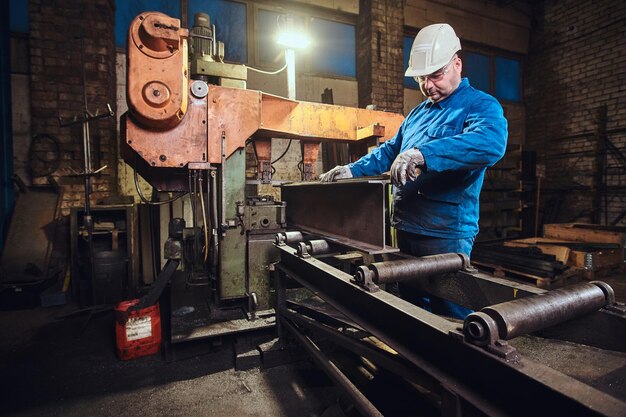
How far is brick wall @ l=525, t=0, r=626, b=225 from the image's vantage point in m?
5.74

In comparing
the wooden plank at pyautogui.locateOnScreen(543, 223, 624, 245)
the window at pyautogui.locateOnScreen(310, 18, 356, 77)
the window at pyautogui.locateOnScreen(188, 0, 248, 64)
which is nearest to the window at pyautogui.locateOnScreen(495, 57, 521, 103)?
the wooden plank at pyautogui.locateOnScreen(543, 223, 624, 245)

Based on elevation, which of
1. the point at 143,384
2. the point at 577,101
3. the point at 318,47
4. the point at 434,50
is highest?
the point at 318,47

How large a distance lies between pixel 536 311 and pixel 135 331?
2.25 meters

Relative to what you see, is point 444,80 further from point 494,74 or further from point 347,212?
point 494,74

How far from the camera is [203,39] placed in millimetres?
2420

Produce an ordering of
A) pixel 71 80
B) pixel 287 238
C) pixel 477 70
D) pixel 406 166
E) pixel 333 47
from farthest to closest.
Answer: pixel 477 70, pixel 333 47, pixel 71 80, pixel 287 238, pixel 406 166

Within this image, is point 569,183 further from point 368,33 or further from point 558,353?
point 558,353

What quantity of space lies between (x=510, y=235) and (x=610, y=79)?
325 cm

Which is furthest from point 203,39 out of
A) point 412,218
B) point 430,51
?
point 412,218

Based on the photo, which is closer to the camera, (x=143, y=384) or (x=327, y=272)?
(x=327, y=272)

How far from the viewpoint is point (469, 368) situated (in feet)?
2.60

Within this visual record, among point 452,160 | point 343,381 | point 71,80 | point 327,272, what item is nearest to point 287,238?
point 327,272

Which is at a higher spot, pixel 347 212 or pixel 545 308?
pixel 347 212

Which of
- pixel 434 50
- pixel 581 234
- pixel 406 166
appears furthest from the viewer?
pixel 581 234
